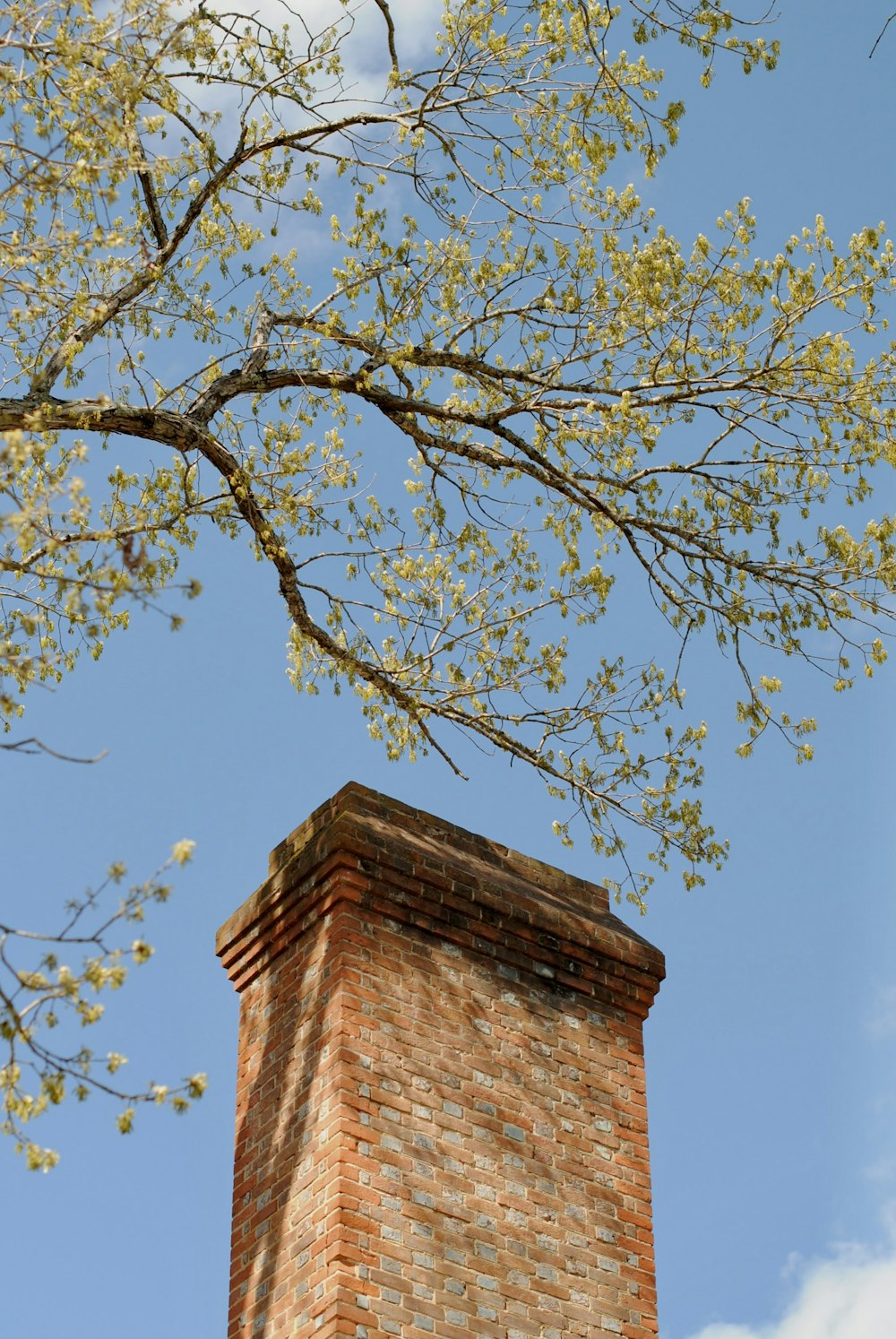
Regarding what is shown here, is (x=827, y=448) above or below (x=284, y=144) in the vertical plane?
below

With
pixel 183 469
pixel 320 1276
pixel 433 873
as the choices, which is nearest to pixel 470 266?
pixel 183 469

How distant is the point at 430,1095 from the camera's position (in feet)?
24.5

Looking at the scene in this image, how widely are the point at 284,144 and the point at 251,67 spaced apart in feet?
1.56

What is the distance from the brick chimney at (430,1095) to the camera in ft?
22.9

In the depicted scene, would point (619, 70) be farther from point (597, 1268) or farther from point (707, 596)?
point (597, 1268)

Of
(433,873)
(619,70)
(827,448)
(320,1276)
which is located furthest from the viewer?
(827,448)

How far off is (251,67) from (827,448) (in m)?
4.18

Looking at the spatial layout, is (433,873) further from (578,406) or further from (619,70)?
(619,70)

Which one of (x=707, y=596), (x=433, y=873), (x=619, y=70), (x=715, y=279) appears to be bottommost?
(x=433, y=873)

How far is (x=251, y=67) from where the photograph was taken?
9641mm

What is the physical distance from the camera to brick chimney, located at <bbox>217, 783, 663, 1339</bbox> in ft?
22.9

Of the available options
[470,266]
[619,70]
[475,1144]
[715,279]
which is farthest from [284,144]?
[475,1144]

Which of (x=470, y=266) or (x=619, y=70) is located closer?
(x=619, y=70)

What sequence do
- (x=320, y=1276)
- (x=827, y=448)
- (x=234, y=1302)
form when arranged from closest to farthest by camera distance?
(x=320, y=1276)
(x=234, y=1302)
(x=827, y=448)
